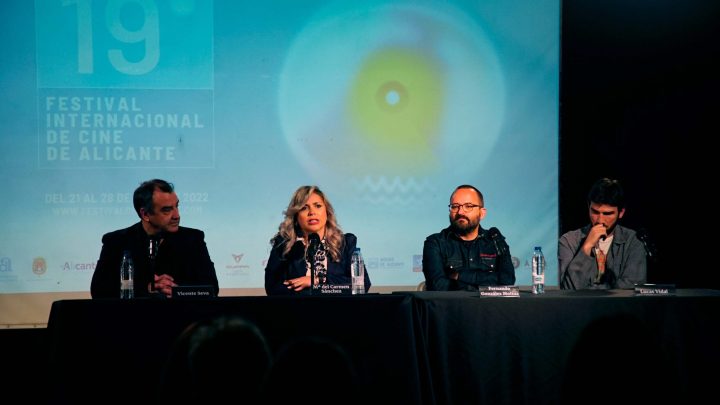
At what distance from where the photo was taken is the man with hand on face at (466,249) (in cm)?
394

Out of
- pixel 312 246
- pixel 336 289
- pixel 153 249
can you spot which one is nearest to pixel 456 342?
pixel 336 289

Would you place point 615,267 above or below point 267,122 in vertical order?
below

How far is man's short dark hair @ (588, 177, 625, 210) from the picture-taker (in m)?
3.98

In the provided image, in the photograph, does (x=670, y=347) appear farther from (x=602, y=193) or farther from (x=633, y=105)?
(x=633, y=105)

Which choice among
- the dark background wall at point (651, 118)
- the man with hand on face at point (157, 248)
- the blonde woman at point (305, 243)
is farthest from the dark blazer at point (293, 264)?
the dark background wall at point (651, 118)

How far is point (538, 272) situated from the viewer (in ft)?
11.3

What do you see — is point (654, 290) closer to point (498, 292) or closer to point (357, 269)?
point (498, 292)

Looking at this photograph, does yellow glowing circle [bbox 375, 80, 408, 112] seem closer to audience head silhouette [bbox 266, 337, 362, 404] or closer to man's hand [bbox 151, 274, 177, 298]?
man's hand [bbox 151, 274, 177, 298]

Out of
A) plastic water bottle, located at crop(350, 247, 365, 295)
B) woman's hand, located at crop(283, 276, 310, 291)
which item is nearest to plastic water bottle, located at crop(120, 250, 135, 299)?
woman's hand, located at crop(283, 276, 310, 291)

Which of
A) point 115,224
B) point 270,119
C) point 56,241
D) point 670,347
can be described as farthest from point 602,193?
point 56,241

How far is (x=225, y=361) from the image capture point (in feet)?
8.14

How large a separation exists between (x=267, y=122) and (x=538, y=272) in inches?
84.1

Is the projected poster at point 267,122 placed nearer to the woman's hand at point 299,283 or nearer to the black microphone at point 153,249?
the black microphone at point 153,249

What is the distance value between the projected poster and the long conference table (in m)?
1.94
